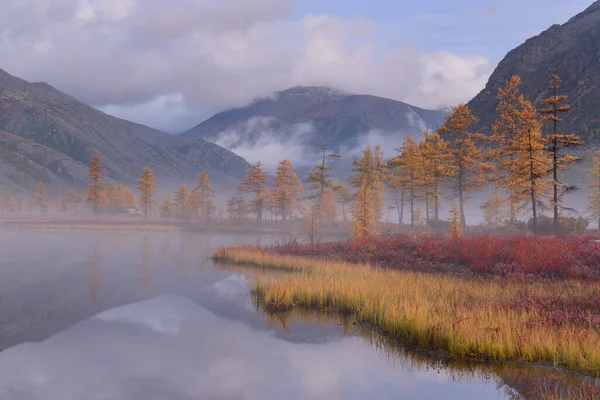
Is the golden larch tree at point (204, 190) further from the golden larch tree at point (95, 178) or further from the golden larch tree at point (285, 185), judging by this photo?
the golden larch tree at point (95, 178)

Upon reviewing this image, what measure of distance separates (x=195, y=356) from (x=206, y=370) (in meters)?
1.19

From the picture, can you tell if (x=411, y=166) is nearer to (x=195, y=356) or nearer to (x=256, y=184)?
(x=256, y=184)

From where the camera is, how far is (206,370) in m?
10.8

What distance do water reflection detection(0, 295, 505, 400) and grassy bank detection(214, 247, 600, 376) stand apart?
134 cm

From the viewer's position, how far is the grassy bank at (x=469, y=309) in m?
10.3

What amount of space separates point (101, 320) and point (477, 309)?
1224cm

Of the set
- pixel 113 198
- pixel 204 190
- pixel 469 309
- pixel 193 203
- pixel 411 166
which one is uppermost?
pixel 411 166

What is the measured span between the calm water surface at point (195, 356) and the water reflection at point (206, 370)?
1.0 inches

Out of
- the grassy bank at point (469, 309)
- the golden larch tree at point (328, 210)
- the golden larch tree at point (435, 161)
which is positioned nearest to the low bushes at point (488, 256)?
the grassy bank at point (469, 309)

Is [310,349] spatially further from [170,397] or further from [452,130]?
[452,130]

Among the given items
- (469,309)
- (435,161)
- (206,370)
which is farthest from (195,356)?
(435,161)

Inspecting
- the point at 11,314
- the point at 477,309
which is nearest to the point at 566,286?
the point at 477,309

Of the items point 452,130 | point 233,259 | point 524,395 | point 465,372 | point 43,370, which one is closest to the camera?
point 524,395

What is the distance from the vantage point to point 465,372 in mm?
10211
